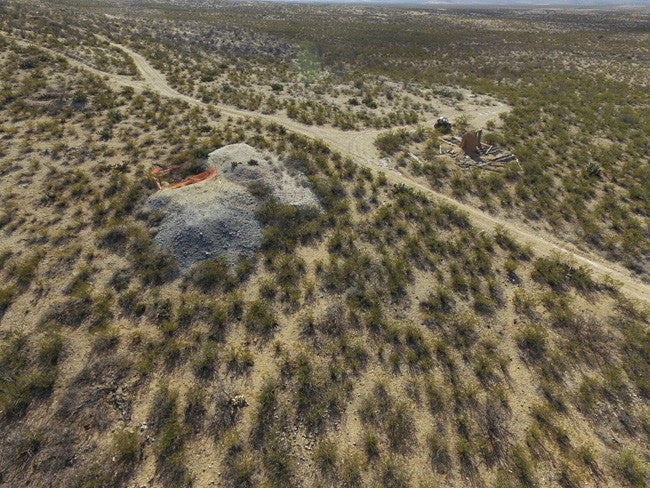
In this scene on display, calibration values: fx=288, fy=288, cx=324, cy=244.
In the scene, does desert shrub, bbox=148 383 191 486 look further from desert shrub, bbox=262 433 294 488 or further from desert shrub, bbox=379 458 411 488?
desert shrub, bbox=379 458 411 488

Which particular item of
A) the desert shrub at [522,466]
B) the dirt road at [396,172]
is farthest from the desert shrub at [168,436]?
the dirt road at [396,172]

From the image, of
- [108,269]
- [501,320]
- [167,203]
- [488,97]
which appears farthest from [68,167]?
[488,97]

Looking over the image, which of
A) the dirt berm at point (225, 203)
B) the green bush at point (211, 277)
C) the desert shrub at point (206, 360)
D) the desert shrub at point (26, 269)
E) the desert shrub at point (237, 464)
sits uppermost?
the dirt berm at point (225, 203)

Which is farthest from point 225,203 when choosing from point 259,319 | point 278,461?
point 278,461

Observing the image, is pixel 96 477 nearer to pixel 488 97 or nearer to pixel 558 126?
pixel 558 126

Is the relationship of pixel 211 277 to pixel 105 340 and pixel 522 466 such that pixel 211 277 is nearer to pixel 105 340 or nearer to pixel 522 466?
pixel 105 340

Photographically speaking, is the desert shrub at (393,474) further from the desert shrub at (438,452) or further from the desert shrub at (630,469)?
the desert shrub at (630,469)
